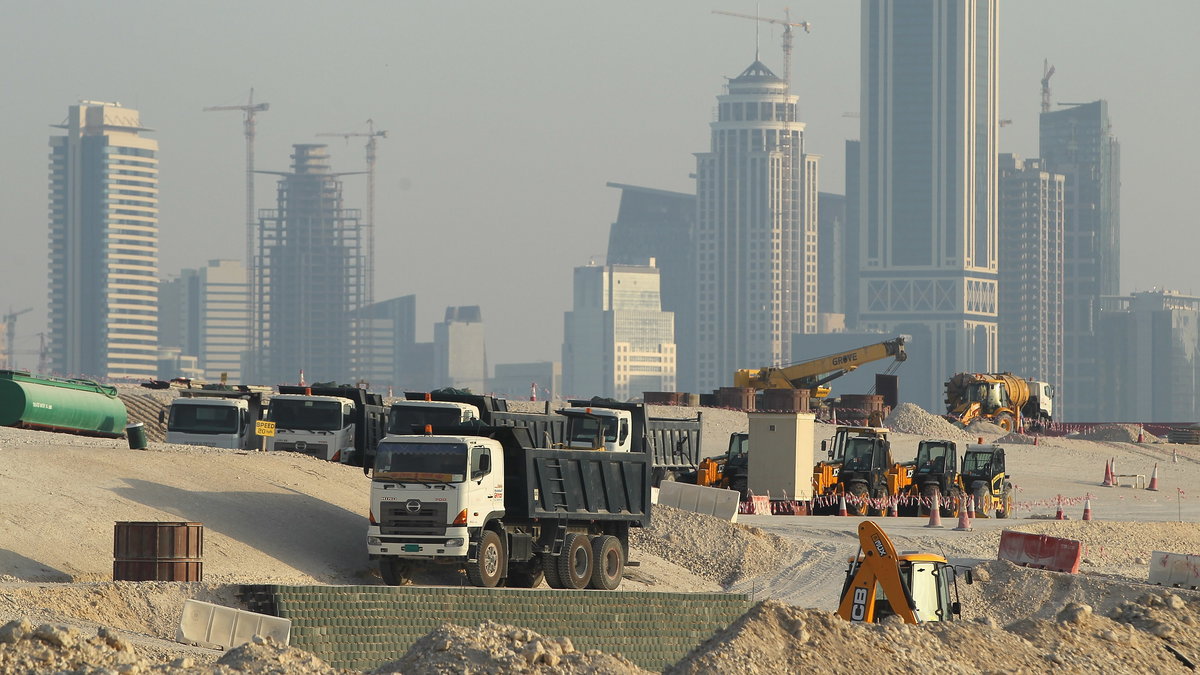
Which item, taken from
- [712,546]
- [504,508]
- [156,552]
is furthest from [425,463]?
[712,546]

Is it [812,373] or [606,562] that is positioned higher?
[812,373]

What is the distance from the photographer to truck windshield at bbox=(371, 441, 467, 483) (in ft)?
80.8

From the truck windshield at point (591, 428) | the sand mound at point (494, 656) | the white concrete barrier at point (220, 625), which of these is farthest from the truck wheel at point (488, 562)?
the truck windshield at point (591, 428)

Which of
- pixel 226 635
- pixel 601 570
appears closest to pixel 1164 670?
pixel 601 570

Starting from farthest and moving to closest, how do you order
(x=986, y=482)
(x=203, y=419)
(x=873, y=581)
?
1. (x=986, y=482)
2. (x=203, y=419)
3. (x=873, y=581)

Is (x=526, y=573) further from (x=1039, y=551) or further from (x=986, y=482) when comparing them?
(x=986, y=482)

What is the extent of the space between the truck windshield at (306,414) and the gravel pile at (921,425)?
43635 millimetres

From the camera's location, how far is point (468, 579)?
25844 millimetres

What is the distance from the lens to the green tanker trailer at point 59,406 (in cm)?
3984

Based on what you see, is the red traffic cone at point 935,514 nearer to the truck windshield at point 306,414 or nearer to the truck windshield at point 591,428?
the truck windshield at point 591,428

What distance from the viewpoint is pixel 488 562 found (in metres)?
25.0

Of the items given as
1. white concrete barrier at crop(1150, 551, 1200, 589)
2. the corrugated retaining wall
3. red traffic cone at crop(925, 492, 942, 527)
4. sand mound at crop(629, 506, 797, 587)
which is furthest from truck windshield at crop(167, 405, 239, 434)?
white concrete barrier at crop(1150, 551, 1200, 589)

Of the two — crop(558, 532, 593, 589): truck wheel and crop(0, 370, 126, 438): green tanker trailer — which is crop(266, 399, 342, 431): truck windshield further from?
crop(558, 532, 593, 589): truck wheel

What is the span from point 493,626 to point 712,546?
17712mm
